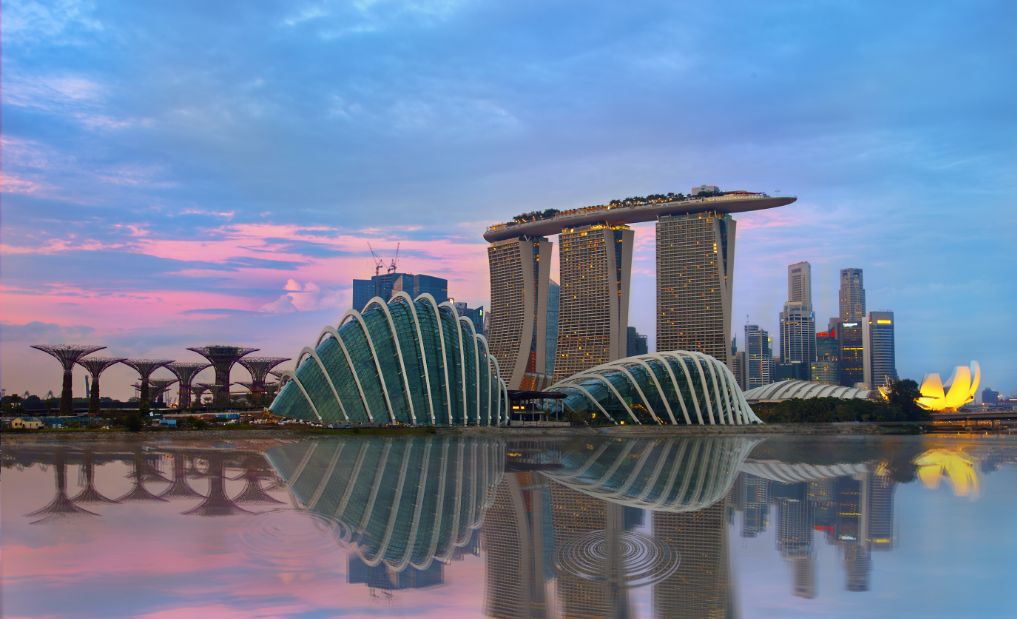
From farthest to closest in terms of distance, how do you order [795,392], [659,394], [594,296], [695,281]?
[594,296] < [695,281] < [795,392] < [659,394]

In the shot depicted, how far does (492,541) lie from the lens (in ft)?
67.7

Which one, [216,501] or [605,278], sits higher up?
[605,278]

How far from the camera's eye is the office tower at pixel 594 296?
172 metres

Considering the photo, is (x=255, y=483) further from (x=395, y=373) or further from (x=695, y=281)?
(x=695, y=281)

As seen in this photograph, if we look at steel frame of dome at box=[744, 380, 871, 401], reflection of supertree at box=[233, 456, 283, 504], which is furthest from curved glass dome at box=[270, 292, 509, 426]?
steel frame of dome at box=[744, 380, 871, 401]

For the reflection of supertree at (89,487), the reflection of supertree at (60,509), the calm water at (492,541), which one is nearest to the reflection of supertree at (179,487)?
the calm water at (492,541)

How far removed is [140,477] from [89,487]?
312 centimetres

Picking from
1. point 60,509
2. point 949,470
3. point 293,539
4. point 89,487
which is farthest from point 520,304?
point 293,539

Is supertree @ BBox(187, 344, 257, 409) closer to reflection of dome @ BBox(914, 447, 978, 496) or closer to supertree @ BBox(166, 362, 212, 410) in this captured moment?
supertree @ BBox(166, 362, 212, 410)

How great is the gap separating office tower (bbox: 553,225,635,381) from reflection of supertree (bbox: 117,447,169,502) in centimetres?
13358

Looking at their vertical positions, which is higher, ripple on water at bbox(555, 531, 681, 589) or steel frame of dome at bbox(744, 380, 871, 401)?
ripple on water at bbox(555, 531, 681, 589)

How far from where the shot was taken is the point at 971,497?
103 feet

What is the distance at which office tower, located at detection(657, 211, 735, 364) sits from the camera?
16175cm

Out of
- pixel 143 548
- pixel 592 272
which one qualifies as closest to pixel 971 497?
pixel 143 548
